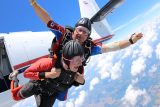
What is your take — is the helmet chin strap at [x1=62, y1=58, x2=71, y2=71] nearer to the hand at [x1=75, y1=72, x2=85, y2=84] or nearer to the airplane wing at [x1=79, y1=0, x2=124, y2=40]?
the hand at [x1=75, y1=72, x2=85, y2=84]

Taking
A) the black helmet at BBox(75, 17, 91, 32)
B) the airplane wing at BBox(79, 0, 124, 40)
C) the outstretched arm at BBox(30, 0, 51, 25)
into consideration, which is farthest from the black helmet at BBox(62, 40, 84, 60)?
the airplane wing at BBox(79, 0, 124, 40)

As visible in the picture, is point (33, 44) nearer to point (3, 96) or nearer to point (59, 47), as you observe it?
point (3, 96)

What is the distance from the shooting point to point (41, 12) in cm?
620

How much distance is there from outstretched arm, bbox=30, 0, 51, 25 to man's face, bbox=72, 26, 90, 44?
65 centimetres

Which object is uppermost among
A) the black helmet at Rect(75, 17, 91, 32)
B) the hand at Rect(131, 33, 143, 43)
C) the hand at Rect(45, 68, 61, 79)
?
the black helmet at Rect(75, 17, 91, 32)

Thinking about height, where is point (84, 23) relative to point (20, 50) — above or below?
above

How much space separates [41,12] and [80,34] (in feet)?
2.92

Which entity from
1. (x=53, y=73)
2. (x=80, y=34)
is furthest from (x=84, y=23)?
(x=53, y=73)

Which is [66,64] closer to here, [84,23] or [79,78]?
[79,78]

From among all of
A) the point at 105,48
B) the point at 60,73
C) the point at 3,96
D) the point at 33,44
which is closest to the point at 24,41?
the point at 33,44

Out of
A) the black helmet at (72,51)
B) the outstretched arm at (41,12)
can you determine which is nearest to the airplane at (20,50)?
the outstretched arm at (41,12)

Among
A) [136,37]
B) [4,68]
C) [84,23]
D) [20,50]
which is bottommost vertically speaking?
[4,68]

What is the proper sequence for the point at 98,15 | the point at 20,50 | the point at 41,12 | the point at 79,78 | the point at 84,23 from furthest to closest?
the point at 98,15
the point at 20,50
the point at 84,23
the point at 41,12
the point at 79,78

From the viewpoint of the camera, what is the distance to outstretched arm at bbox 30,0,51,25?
6086mm
